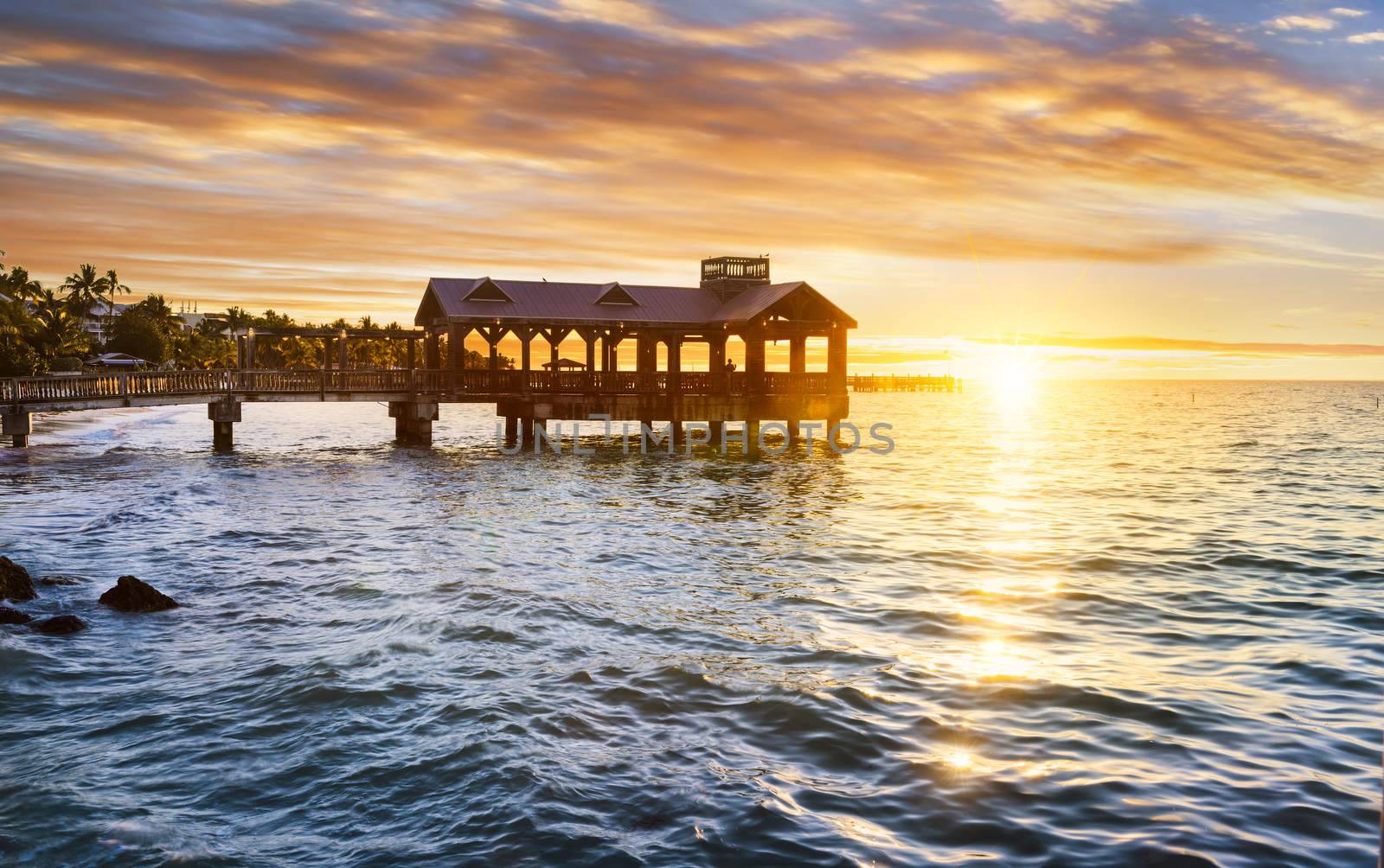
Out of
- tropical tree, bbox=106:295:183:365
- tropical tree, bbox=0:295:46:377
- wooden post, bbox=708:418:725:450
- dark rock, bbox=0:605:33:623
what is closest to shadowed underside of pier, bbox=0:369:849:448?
wooden post, bbox=708:418:725:450

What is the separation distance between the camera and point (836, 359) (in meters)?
44.6

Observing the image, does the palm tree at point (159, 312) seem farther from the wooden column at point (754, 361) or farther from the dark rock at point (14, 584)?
the dark rock at point (14, 584)

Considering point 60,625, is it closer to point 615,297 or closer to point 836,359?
point 615,297

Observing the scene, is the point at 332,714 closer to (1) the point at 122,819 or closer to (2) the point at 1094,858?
(1) the point at 122,819

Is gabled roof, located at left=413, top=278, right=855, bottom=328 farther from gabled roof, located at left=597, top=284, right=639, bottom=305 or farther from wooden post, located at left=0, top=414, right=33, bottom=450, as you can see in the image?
wooden post, located at left=0, top=414, right=33, bottom=450

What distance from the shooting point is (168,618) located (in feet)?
44.3

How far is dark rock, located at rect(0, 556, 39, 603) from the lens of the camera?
46.3 ft

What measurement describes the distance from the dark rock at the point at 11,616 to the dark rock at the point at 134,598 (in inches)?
46.1

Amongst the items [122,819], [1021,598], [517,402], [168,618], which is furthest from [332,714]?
[517,402]

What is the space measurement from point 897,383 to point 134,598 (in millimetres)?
167677

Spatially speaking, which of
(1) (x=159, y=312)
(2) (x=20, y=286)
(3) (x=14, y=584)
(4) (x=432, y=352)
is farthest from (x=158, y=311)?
(3) (x=14, y=584)

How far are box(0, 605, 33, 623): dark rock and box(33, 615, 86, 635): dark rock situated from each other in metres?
0.23

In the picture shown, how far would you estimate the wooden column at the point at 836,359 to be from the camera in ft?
146

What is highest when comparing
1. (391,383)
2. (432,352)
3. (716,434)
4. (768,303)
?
(768,303)
